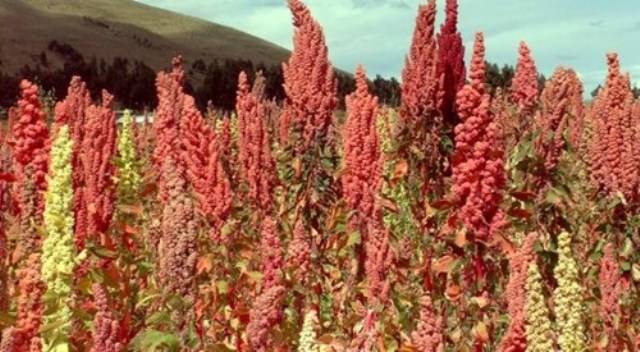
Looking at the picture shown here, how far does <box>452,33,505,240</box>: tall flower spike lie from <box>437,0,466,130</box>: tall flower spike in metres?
1.12

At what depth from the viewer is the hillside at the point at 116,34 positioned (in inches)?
2271

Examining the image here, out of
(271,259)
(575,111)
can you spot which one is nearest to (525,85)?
(271,259)

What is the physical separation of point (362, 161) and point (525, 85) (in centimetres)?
157

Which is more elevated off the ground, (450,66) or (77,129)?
(450,66)

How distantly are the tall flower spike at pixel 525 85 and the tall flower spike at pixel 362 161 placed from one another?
4.24 feet

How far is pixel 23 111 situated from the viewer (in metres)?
6.68

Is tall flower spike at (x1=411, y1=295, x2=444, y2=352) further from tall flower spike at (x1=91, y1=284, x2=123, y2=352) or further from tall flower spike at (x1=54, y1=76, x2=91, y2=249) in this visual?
tall flower spike at (x1=54, y1=76, x2=91, y2=249)

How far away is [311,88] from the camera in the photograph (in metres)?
7.26

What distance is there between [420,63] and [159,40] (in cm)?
6421

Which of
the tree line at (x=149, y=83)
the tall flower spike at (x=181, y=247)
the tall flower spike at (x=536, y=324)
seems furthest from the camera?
the tree line at (x=149, y=83)

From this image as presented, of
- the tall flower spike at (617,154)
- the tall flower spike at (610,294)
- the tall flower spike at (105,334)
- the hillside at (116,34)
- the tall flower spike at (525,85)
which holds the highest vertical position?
the hillside at (116,34)

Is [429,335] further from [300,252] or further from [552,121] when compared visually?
[552,121]

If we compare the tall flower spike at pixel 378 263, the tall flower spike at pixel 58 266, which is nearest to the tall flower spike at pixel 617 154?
the tall flower spike at pixel 378 263

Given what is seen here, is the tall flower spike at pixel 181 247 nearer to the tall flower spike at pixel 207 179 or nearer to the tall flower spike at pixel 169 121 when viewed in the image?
the tall flower spike at pixel 207 179
